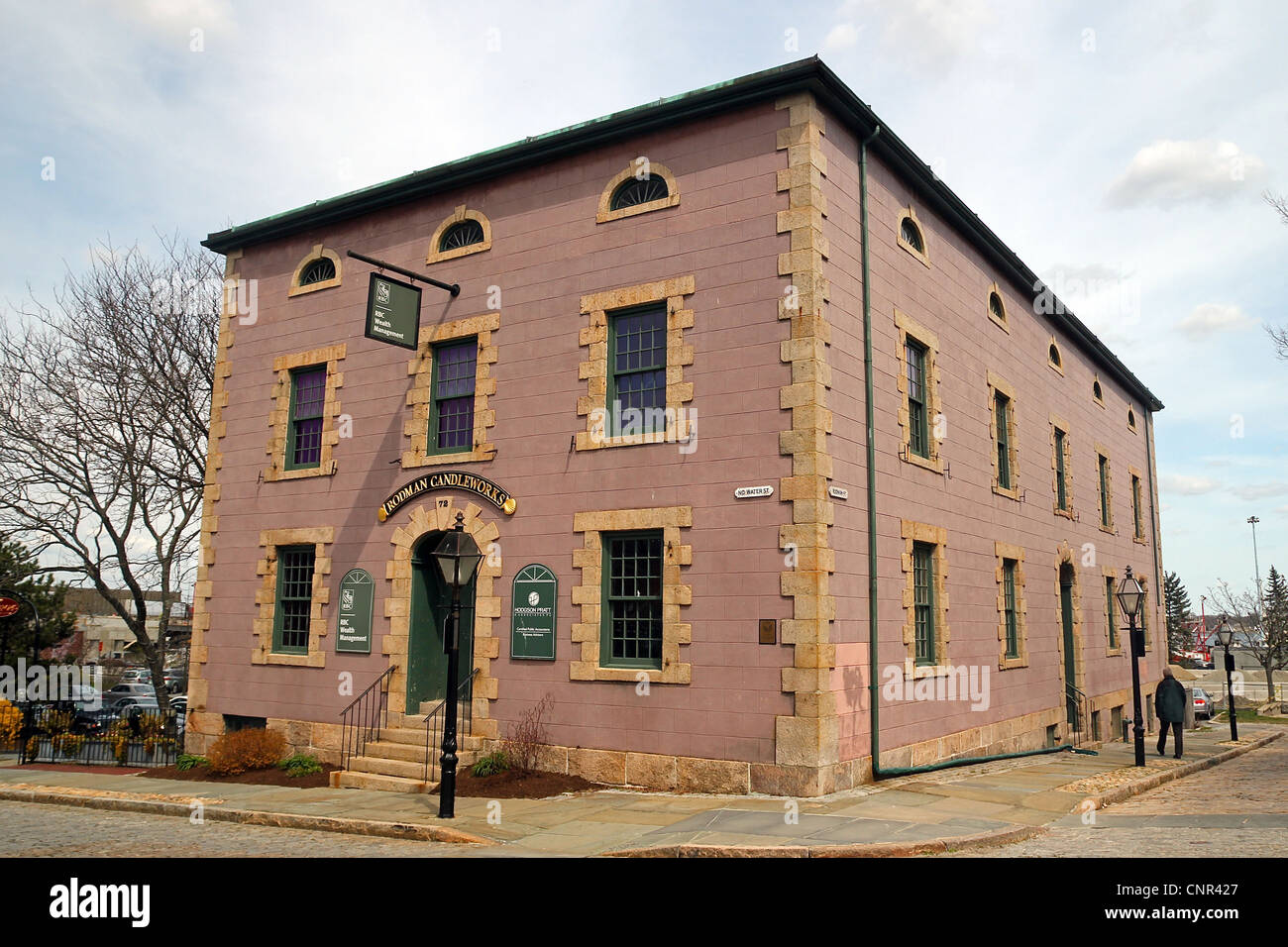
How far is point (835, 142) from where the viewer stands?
13.9 m

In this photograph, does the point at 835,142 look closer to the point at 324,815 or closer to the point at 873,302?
the point at 873,302

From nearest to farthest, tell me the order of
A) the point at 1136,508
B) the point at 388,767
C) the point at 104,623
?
the point at 388,767
the point at 1136,508
the point at 104,623

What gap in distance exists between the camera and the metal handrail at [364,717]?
15.6m

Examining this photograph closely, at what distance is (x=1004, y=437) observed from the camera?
2002 cm

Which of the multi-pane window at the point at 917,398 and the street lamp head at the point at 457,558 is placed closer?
the street lamp head at the point at 457,558

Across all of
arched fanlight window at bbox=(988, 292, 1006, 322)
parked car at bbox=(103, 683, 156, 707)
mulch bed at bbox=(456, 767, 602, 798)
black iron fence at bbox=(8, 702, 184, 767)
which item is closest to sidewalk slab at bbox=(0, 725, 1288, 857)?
mulch bed at bbox=(456, 767, 602, 798)

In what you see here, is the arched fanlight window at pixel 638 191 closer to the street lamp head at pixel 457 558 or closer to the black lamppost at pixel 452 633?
the black lamppost at pixel 452 633

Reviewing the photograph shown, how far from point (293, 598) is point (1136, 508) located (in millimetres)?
25578

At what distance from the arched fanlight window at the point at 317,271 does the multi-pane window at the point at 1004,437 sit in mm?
13693

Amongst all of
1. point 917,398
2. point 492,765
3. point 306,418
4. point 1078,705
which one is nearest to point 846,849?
point 492,765

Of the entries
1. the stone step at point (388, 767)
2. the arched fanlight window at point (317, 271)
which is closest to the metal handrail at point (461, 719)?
the stone step at point (388, 767)

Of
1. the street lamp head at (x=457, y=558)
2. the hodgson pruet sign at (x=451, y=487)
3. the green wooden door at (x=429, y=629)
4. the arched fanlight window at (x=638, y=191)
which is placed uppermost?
the arched fanlight window at (x=638, y=191)

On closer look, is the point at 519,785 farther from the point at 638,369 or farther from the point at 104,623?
the point at 104,623
